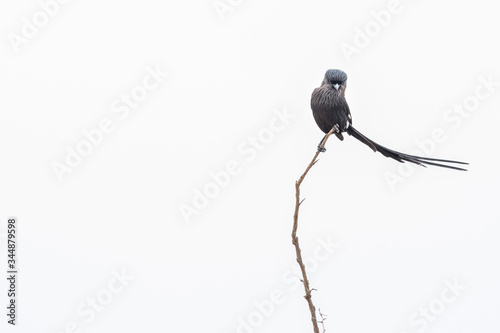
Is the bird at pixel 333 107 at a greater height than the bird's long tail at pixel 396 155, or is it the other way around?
the bird at pixel 333 107

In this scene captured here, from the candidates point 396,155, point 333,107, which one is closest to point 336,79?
point 333,107

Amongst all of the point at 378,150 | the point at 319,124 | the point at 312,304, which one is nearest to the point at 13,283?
the point at 319,124

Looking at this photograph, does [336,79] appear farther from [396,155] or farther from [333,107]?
[396,155]

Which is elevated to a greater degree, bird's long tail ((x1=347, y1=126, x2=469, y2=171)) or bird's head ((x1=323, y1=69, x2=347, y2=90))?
bird's head ((x1=323, y1=69, x2=347, y2=90))

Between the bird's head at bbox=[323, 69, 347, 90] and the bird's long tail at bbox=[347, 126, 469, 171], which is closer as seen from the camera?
the bird's long tail at bbox=[347, 126, 469, 171]

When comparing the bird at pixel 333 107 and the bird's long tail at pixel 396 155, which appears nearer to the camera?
the bird's long tail at pixel 396 155

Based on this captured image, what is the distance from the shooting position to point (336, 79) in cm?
296

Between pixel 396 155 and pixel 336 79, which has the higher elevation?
pixel 336 79

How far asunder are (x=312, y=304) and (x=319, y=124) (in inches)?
56.5

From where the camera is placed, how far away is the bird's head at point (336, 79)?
296cm

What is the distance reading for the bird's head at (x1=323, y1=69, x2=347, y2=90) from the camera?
2.96 m

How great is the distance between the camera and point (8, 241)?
367 centimetres

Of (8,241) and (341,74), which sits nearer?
(341,74)

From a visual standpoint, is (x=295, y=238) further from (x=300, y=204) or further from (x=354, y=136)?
(x=354, y=136)
